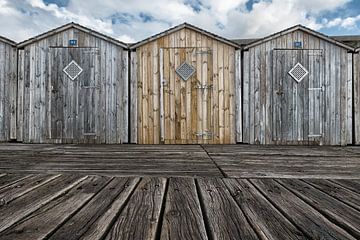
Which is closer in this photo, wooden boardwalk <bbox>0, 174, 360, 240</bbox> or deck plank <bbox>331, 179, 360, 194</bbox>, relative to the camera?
wooden boardwalk <bbox>0, 174, 360, 240</bbox>

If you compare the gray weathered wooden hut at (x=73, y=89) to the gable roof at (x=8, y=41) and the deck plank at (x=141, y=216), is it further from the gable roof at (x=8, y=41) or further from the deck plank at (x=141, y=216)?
the deck plank at (x=141, y=216)

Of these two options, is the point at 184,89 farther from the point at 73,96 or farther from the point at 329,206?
the point at 329,206

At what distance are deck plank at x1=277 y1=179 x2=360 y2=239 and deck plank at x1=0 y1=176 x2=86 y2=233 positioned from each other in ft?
4.91

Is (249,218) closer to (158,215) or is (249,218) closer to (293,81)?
(158,215)

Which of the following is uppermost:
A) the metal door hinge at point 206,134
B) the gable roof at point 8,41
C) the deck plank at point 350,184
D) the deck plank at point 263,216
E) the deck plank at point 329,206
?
the gable roof at point 8,41

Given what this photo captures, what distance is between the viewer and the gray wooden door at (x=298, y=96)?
568 centimetres

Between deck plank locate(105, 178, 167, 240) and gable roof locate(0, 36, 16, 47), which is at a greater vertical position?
gable roof locate(0, 36, 16, 47)

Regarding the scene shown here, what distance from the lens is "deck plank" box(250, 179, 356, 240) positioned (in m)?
1.01

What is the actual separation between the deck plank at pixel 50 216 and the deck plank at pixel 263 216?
884 mm

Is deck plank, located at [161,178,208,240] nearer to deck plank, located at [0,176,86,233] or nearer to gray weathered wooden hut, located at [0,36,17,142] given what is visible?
deck plank, located at [0,176,86,233]

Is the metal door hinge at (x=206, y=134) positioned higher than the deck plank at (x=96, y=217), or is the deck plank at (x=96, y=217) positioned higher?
the metal door hinge at (x=206, y=134)

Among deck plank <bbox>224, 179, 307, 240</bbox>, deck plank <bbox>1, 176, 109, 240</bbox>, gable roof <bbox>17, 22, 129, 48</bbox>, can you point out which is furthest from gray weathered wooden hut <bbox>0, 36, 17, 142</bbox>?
deck plank <bbox>224, 179, 307, 240</bbox>

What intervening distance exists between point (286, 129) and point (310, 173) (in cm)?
359

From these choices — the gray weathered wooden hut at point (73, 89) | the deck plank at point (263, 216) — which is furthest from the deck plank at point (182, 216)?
the gray weathered wooden hut at point (73, 89)
